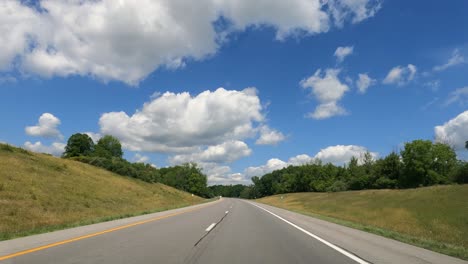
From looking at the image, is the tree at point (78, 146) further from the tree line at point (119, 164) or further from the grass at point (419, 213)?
the grass at point (419, 213)

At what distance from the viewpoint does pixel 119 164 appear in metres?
74.4

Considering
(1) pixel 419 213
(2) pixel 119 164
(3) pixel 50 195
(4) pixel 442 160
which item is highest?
(4) pixel 442 160

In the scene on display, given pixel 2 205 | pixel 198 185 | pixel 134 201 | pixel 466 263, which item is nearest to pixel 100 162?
pixel 134 201

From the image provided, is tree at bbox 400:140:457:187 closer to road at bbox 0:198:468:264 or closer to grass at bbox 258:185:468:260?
grass at bbox 258:185:468:260

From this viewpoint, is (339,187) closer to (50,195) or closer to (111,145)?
(111,145)

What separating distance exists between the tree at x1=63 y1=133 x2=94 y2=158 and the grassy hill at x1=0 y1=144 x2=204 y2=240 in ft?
200

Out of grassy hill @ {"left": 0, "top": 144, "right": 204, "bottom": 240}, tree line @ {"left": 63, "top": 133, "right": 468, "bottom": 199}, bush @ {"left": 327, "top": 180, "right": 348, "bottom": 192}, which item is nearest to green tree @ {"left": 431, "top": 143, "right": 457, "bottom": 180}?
tree line @ {"left": 63, "top": 133, "right": 468, "bottom": 199}

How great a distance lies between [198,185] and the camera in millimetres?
160750

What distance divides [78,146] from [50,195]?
8341 cm

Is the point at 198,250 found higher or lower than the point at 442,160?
lower

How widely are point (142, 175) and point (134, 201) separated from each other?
3662 centimetres

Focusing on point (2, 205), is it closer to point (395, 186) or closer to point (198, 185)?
point (395, 186)

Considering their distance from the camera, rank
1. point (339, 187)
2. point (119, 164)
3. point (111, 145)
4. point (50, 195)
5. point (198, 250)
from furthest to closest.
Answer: point (111, 145)
point (339, 187)
point (119, 164)
point (50, 195)
point (198, 250)

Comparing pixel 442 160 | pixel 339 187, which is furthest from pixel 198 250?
pixel 339 187
